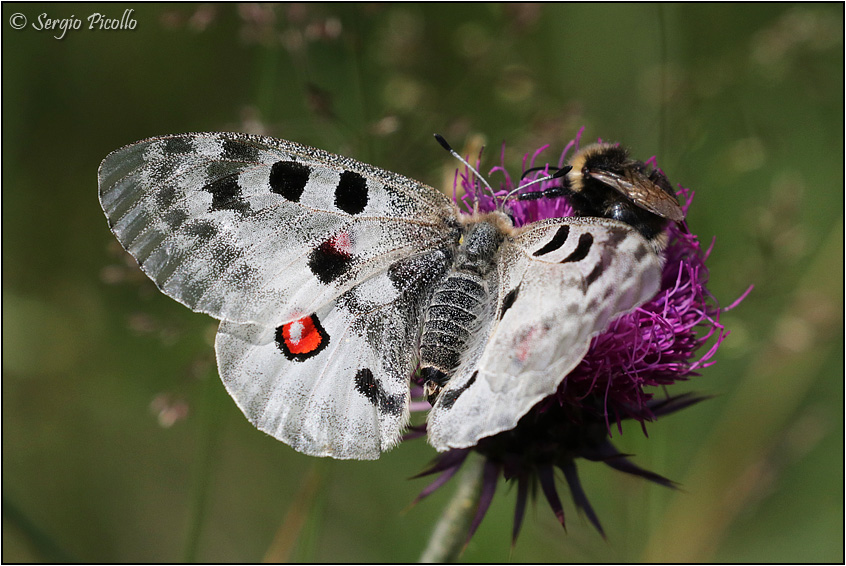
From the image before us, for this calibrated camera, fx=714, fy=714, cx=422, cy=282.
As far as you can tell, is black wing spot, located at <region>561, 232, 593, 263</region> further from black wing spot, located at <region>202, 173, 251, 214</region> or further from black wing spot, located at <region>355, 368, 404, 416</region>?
black wing spot, located at <region>202, 173, 251, 214</region>

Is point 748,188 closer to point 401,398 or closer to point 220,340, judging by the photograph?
point 401,398

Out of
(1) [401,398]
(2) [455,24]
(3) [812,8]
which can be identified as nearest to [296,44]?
(1) [401,398]

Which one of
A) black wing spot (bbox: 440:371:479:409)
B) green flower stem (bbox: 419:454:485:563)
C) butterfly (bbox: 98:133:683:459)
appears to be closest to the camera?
black wing spot (bbox: 440:371:479:409)

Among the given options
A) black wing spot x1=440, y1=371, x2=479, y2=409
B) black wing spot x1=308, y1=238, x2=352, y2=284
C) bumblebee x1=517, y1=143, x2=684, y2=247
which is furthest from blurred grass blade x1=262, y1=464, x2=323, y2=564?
bumblebee x1=517, y1=143, x2=684, y2=247

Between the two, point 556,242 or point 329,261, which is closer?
point 556,242

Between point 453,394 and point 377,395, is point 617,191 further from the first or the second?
point 377,395

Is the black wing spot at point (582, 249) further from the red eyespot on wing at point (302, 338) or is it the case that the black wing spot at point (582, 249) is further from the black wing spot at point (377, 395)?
the red eyespot on wing at point (302, 338)

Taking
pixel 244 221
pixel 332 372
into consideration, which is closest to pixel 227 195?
pixel 244 221
